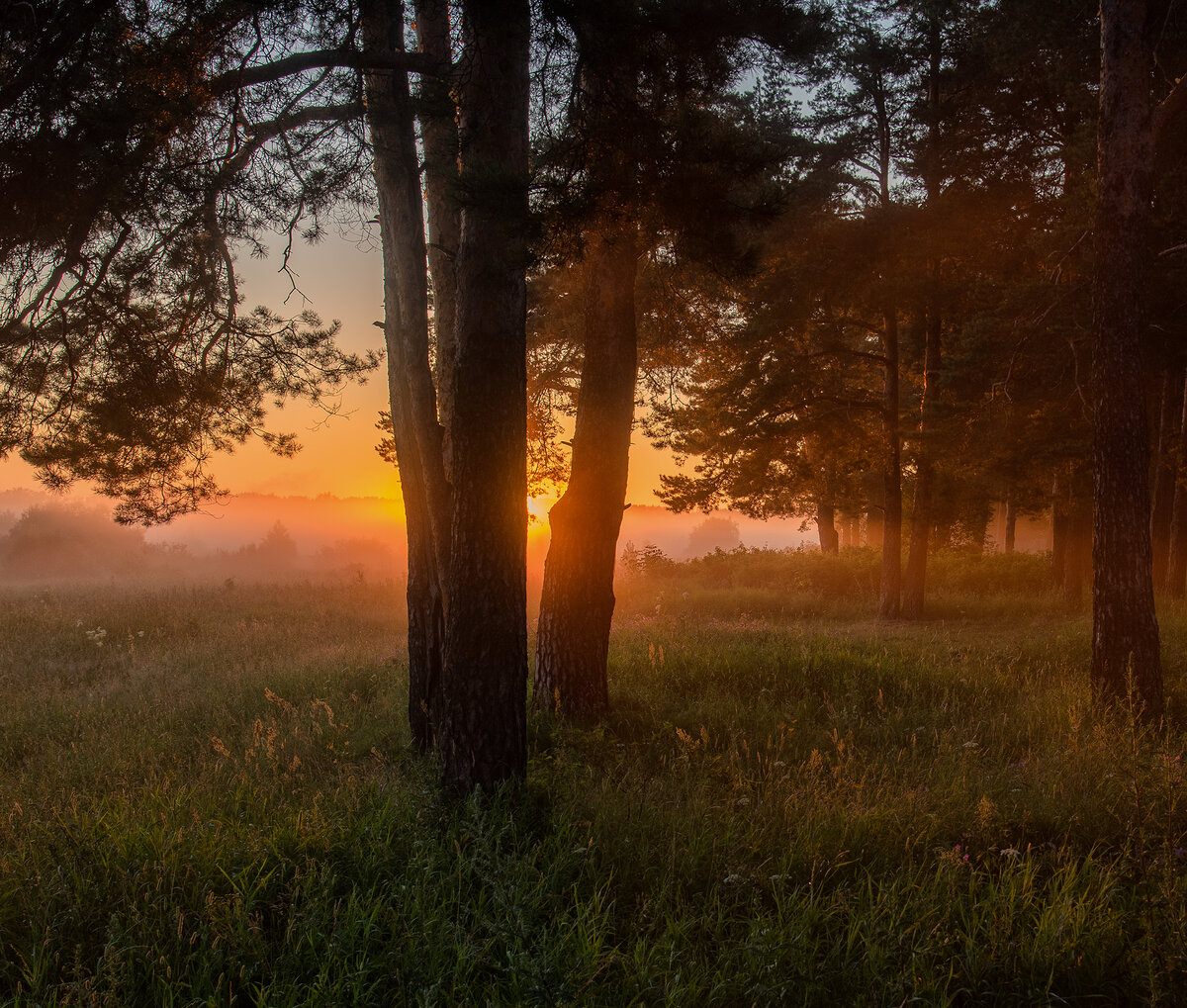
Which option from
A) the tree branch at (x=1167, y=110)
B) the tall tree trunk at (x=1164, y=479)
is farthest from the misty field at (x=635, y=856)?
the tall tree trunk at (x=1164, y=479)

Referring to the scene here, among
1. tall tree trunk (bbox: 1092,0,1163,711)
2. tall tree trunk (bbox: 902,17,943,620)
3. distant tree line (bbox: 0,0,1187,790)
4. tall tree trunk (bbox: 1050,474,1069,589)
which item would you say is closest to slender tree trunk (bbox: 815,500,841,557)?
tall tree trunk (bbox: 1050,474,1069,589)

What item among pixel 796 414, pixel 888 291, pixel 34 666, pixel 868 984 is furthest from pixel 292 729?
pixel 888 291

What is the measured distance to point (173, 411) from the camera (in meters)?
6.98

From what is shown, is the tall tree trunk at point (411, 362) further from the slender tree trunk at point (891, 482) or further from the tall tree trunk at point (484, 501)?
the slender tree trunk at point (891, 482)

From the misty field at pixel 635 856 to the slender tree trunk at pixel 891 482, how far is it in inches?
283

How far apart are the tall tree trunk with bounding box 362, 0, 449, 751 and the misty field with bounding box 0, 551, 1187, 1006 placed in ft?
2.95

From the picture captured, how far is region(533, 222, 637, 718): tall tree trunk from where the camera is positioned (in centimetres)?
641

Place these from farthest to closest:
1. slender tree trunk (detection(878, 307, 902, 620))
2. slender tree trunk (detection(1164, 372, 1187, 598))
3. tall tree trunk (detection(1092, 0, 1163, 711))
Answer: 1. slender tree trunk (detection(878, 307, 902, 620))
2. slender tree trunk (detection(1164, 372, 1187, 598))
3. tall tree trunk (detection(1092, 0, 1163, 711))

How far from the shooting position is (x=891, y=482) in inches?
553

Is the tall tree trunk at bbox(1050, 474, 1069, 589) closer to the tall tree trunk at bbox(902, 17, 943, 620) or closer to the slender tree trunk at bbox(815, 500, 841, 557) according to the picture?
the tall tree trunk at bbox(902, 17, 943, 620)

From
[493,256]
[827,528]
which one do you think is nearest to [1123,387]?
[493,256]

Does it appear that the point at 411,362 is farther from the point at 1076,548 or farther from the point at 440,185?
the point at 1076,548

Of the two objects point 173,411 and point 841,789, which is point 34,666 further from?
point 841,789

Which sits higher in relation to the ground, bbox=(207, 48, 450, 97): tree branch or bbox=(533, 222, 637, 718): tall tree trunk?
bbox=(207, 48, 450, 97): tree branch
